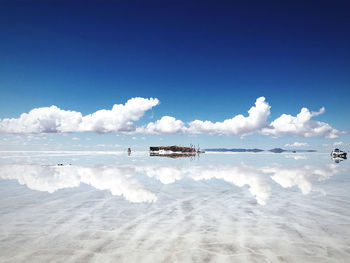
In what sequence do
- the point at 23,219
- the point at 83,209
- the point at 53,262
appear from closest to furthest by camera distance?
the point at 53,262 → the point at 23,219 → the point at 83,209

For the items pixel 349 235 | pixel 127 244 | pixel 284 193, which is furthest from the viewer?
pixel 284 193

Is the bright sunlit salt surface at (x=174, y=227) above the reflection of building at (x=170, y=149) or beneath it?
beneath

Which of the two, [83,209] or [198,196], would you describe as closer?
[83,209]

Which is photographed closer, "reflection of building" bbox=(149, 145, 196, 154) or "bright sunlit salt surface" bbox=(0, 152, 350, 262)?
"bright sunlit salt surface" bbox=(0, 152, 350, 262)

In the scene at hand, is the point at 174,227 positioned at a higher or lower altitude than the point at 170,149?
lower

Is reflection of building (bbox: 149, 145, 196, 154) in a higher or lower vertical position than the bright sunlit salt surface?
higher

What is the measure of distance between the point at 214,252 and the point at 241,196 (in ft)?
26.5

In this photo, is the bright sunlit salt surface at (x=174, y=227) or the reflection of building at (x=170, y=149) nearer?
the bright sunlit salt surface at (x=174, y=227)

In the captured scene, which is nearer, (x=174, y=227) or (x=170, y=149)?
(x=174, y=227)

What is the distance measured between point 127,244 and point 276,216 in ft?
20.2

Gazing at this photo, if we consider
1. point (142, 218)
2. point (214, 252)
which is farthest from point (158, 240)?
point (142, 218)

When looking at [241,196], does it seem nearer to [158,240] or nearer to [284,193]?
[284,193]

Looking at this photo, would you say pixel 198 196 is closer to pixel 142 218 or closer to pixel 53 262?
pixel 142 218

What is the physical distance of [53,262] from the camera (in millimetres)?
5562
